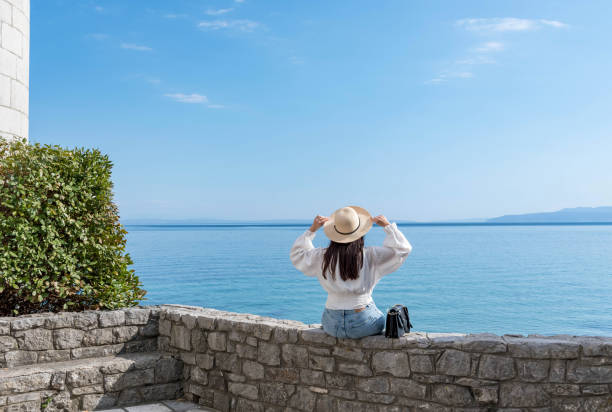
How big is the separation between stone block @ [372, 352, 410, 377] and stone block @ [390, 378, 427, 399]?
57 mm

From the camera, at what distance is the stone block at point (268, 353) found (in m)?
4.54

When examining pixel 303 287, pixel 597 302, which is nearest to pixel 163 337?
pixel 303 287

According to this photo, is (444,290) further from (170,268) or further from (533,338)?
(533,338)

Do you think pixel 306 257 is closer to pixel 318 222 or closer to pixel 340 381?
pixel 318 222

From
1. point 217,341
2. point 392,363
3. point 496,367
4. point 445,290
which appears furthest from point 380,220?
point 445,290

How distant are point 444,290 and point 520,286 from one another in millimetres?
4158

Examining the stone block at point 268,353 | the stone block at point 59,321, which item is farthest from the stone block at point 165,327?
the stone block at point 268,353

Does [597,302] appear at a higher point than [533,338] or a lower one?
lower

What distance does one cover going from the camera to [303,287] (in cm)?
2509

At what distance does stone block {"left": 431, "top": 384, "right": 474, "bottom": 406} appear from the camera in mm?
3771

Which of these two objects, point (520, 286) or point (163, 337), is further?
point (520, 286)

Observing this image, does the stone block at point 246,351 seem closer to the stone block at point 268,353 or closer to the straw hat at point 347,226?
the stone block at point 268,353

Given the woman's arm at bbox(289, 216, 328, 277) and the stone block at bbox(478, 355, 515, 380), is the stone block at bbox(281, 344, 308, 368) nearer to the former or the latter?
the woman's arm at bbox(289, 216, 328, 277)

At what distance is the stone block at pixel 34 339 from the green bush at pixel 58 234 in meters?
0.37
